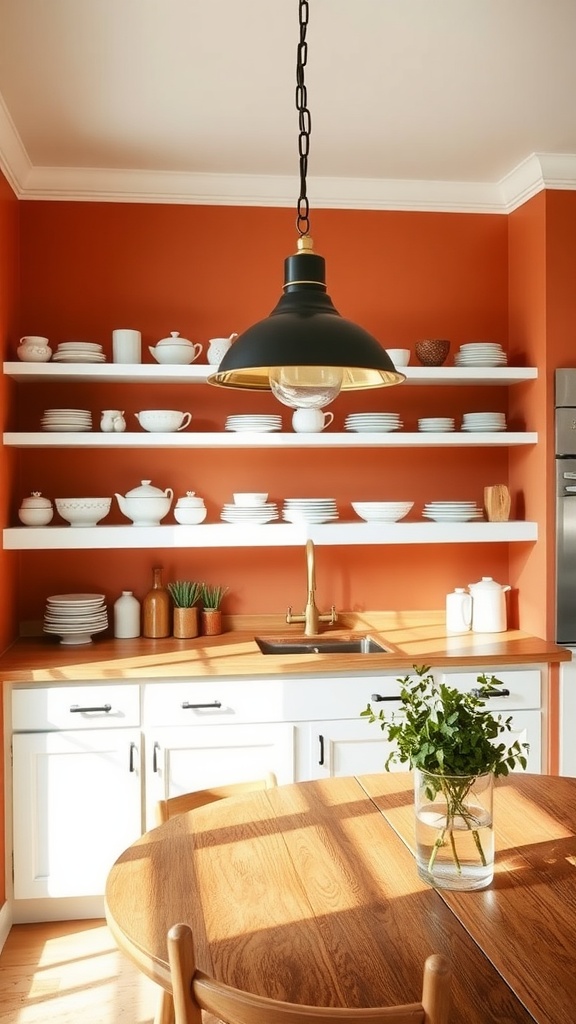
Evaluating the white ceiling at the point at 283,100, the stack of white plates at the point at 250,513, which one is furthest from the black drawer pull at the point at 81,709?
the white ceiling at the point at 283,100

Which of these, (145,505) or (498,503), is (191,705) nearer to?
(145,505)

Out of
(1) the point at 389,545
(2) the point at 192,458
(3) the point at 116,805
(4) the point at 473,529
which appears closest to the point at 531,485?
(4) the point at 473,529

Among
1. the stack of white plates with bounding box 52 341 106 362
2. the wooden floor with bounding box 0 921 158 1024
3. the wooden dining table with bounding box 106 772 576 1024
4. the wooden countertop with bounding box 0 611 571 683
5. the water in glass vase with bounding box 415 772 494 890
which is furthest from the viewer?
the stack of white plates with bounding box 52 341 106 362

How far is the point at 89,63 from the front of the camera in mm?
2645

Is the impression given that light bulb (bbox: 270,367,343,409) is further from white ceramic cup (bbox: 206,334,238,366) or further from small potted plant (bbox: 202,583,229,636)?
small potted plant (bbox: 202,583,229,636)

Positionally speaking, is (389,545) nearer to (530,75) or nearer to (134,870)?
(530,75)

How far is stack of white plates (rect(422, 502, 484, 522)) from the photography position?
11.7 ft

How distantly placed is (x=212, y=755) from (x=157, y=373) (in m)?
1.43

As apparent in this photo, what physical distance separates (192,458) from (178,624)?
69cm

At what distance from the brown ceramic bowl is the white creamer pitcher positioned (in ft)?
2.98

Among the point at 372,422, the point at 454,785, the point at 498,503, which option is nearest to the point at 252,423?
the point at 372,422

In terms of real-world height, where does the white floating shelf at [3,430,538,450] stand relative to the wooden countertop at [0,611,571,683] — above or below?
above

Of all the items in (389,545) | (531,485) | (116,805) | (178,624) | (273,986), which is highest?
(531,485)

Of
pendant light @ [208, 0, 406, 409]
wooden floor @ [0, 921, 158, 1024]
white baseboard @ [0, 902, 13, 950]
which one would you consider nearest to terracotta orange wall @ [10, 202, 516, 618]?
white baseboard @ [0, 902, 13, 950]
